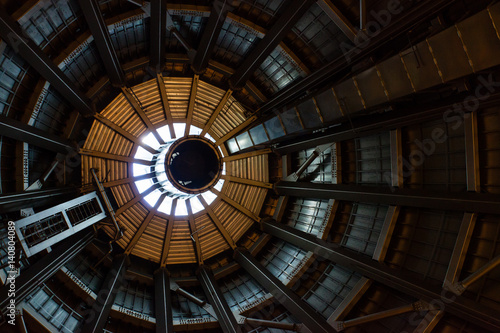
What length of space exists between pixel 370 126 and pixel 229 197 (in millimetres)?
9770

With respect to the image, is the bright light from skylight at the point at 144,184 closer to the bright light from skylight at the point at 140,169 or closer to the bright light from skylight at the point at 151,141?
the bright light from skylight at the point at 140,169

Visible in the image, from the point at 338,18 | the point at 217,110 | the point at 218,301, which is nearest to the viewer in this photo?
the point at 338,18

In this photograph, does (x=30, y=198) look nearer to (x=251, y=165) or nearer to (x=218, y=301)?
(x=218, y=301)

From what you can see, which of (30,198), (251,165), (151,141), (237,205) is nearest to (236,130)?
(251,165)

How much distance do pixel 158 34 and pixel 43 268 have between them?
33.0 feet

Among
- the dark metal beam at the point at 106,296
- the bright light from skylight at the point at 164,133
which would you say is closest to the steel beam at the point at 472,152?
the dark metal beam at the point at 106,296

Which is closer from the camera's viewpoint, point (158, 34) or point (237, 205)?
point (158, 34)

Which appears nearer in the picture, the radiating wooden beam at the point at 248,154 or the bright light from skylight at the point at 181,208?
the radiating wooden beam at the point at 248,154

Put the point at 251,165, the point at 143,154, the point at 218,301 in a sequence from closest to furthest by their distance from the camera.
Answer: the point at 218,301, the point at 251,165, the point at 143,154

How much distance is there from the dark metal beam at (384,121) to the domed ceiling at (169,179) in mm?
3687

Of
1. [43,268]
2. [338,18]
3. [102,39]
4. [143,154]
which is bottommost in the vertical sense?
[43,268]

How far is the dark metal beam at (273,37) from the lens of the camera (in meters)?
12.1

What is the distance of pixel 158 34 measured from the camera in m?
13.0

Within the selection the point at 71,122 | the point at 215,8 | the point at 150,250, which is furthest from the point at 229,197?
the point at 215,8
